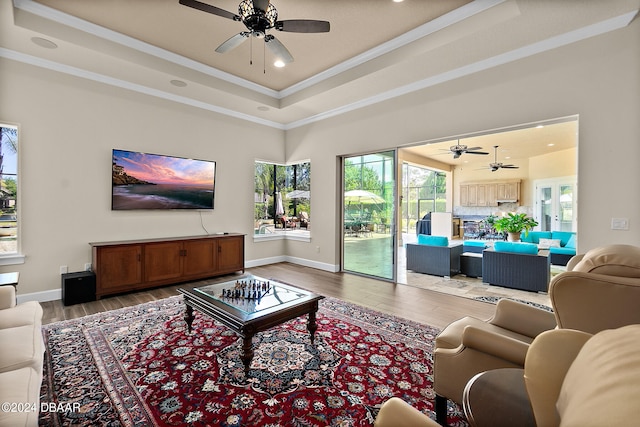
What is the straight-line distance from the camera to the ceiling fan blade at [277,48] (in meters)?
→ 2.82

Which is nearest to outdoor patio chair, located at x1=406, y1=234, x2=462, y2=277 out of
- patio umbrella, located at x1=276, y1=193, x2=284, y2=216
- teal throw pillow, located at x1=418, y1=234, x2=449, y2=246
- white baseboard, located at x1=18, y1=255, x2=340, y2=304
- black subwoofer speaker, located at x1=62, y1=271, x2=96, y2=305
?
teal throw pillow, located at x1=418, y1=234, x2=449, y2=246

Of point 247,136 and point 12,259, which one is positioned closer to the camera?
point 12,259

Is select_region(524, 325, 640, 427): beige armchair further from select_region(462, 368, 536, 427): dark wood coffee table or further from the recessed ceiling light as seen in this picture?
the recessed ceiling light

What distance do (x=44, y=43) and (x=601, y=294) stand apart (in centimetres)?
549

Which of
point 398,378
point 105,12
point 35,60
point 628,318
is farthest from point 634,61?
point 35,60

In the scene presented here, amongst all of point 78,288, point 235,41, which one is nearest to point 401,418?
point 235,41

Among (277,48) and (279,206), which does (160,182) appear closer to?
(279,206)

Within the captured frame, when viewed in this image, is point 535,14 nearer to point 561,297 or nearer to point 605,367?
point 561,297

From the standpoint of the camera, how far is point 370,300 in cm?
399

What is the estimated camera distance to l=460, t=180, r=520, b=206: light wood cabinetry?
33.0 ft

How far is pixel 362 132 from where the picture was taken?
17.2 ft

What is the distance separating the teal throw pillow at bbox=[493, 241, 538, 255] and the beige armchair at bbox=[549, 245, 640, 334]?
3561mm

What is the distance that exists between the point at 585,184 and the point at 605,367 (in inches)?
138

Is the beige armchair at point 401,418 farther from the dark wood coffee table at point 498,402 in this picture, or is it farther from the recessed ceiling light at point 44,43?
the recessed ceiling light at point 44,43
